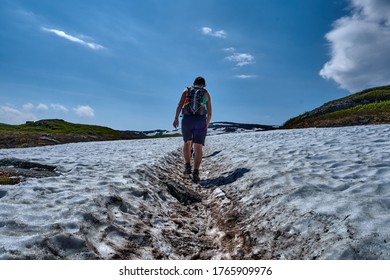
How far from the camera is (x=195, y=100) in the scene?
1014 cm

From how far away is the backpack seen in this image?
10133 mm

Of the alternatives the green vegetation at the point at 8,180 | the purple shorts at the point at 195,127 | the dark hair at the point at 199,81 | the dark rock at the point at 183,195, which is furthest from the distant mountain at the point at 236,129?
the green vegetation at the point at 8,180

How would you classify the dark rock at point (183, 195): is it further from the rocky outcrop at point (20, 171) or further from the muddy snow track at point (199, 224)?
the rocky outcrop at point (20, 171)

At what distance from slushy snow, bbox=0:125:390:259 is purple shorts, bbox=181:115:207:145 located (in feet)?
8.28

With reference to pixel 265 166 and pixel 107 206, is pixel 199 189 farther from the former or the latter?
pixel 107 206

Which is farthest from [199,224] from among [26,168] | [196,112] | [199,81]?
[26,168]

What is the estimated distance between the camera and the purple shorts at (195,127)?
1034cm

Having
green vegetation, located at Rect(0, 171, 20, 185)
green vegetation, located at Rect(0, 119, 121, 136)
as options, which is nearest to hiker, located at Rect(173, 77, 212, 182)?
green vegetation, located at Rect(0, 171, 20, 185)

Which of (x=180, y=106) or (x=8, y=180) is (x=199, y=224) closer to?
(x=8, y=180)

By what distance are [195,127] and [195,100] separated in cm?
99

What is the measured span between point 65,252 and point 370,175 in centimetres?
654

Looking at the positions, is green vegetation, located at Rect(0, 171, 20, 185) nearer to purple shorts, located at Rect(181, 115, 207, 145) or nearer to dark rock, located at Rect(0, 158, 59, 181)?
dark rock, located at Rect(0, 158, 59, 181)

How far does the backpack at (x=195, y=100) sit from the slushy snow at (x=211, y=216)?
3.04 metres
